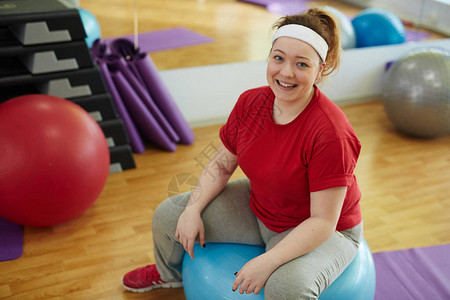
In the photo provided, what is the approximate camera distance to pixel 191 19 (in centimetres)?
307

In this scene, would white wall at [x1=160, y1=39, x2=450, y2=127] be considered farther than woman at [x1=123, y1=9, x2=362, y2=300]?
Yes

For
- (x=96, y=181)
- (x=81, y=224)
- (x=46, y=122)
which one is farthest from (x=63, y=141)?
(x=81, y=224)

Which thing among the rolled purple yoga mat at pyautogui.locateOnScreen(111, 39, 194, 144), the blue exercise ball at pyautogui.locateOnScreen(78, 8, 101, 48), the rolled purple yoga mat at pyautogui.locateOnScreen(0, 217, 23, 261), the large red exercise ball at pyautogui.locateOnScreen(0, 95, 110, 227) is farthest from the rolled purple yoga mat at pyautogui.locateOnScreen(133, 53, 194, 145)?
the rolled purple yoga mat at pyautogui.locateOnScreen(0, 217, 23, 261)

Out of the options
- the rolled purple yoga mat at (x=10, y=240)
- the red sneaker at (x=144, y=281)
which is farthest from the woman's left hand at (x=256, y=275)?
the rolled purple yoga mat at (x=10, y=240)

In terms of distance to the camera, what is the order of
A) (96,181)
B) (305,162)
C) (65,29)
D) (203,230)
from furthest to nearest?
(65,29) < (96,181) < (203,230) < (305,162)

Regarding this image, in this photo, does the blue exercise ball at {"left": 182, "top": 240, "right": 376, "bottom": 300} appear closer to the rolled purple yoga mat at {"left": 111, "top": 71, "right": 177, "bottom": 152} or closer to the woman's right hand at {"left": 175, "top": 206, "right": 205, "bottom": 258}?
the woman's right hand at {"left": 175, "top": 206, "right": 205, "bottom": 258}

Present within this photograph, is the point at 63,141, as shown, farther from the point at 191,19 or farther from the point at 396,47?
the point at 396,47

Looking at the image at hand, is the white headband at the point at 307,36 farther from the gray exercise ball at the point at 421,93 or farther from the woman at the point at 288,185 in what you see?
the gray exercise ball at the point at 421,93

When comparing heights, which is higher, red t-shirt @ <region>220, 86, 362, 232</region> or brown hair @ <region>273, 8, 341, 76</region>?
brown hair @ <region>273, 8, 341, 76</region>

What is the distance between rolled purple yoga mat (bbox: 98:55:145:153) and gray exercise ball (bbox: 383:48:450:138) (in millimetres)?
1644

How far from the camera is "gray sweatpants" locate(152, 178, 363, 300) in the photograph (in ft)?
4.46

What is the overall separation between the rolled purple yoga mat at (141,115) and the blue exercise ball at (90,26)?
0.23 meters

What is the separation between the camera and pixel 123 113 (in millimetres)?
2830

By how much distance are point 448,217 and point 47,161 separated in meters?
1.89
